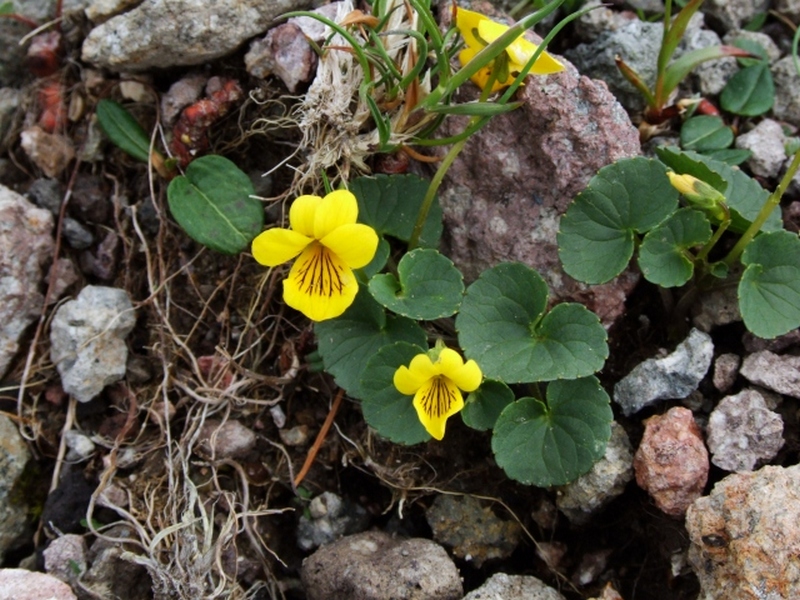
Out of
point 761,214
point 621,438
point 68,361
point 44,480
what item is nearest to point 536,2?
point 761,214

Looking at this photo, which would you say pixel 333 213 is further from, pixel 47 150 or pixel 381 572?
pixel 47 150

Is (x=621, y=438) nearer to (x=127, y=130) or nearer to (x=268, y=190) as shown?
(x=268, y=190)

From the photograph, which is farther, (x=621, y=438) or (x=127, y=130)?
(x=127, y=130)

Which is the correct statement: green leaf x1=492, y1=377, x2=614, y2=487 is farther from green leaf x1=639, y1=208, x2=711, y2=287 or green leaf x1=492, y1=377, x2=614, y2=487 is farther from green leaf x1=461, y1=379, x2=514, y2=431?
green leaf x1=639, y1=208, x2=711, y2=287

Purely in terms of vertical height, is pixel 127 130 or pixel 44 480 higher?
pixel 127 130

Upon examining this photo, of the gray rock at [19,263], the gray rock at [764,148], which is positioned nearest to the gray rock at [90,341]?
the gray rock at [19,263]

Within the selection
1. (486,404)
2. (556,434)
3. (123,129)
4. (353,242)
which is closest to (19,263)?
(123,129)
